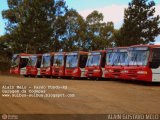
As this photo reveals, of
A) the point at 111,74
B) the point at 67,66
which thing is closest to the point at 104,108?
the point at 111,74

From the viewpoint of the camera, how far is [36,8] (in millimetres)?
71062

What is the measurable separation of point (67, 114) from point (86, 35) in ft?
227

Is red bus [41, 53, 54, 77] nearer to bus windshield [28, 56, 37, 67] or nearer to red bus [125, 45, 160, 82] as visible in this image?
bus windshield [28, 56, 37, 67]

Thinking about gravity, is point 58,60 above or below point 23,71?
above

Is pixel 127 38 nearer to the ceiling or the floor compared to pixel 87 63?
nearer to the ceiling

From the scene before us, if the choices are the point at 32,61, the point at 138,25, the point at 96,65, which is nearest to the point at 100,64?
the point at 96,65

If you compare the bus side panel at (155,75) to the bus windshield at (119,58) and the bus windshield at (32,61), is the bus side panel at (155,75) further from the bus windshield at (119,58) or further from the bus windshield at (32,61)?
the bus windshield at (32,61)

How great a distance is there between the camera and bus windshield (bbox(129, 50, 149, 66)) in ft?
87.4

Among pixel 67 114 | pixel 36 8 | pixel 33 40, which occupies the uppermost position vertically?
pixel 36 8

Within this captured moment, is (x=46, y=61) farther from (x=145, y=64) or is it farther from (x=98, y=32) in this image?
(x=98, y=32)

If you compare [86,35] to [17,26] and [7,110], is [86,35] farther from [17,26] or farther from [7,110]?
[7,110]

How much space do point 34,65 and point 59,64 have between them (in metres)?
7.07

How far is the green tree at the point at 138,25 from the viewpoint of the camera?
219 feet

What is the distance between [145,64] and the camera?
1040 inches
